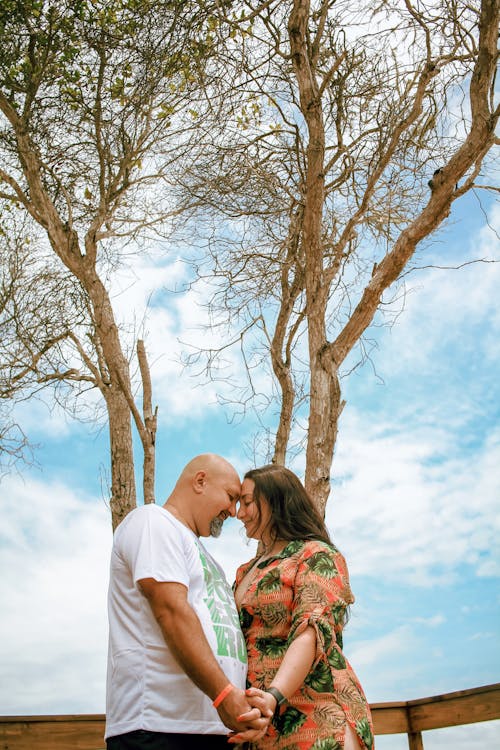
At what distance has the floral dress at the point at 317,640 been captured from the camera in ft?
5.79

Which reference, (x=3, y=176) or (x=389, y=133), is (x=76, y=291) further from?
(x=389, y=133)

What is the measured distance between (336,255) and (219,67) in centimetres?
159

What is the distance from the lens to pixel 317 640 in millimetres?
1743

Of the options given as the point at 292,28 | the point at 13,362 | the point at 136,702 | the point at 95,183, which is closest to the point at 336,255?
the point at 292,28

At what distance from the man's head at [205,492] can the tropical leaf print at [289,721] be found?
515 mm

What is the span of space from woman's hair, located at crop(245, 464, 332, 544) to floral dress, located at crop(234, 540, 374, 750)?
0.26 ft

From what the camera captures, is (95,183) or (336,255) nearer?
(336,255)

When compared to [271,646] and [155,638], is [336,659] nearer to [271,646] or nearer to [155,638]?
[271,646]

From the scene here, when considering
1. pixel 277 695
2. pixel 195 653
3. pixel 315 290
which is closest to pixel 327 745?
pixel 277 695

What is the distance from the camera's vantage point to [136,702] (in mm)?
1696

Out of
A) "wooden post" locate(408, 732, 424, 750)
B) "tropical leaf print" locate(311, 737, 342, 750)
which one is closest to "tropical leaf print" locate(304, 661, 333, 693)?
"tropical leaf print" locate(311, 737, 342, 750)

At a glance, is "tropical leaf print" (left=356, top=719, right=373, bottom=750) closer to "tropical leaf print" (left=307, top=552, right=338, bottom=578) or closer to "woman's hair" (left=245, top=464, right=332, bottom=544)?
"tropical leaf print" (left=307, top=552, right=338, bottom=578)

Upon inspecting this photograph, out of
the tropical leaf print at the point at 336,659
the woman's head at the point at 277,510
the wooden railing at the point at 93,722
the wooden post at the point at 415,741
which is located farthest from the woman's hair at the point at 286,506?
the wooden post at the point at 415,741

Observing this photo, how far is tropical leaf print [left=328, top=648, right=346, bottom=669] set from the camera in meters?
1.83
